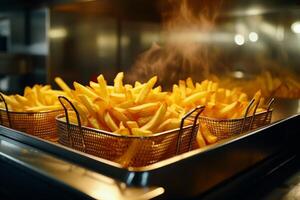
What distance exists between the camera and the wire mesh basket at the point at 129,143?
2.51 ft

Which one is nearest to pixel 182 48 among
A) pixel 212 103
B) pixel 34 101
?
pixel 212 103

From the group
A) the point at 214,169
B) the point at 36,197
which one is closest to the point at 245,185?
the point at 214,169

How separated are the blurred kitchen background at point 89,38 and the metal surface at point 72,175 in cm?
149

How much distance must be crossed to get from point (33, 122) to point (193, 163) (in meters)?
0.55

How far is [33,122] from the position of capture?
3.40 feet

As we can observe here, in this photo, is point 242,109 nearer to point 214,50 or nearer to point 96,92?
point 96,92

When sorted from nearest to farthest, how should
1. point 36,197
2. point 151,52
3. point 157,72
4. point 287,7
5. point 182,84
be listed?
point 36,197 < point 182,84 < point 287,7 < point 157,72 < point 151,52

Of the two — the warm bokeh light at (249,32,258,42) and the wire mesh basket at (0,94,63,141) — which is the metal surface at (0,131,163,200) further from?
the warm bokeh light at (249,32,258,42)

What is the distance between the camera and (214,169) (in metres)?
0.83

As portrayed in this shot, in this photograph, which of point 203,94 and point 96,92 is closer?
point 96,92

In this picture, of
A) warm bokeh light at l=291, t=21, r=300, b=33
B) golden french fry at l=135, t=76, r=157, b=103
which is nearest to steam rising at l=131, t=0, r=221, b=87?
warm bokeh light at l=291, t=21, r=300, b=33

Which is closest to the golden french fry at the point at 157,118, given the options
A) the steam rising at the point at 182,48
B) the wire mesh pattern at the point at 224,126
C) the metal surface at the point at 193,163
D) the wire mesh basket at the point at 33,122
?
the metal surface at the point at 193,163

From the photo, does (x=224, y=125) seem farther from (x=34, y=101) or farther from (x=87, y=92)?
(x=34, y=101)

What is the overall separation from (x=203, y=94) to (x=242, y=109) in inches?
5.5
